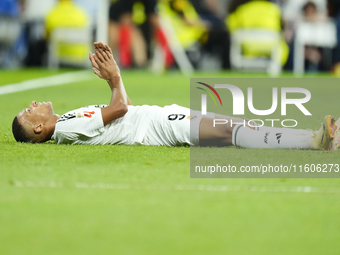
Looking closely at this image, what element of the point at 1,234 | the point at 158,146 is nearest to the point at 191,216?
the point at 1,234

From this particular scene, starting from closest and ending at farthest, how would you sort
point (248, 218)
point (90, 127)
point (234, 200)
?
point (248, 218) < point (234, 200) < point (90, 127)

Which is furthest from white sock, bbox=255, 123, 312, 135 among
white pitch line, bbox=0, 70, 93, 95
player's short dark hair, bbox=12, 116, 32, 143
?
white pitch line, bbox=0, 70, 93, 95

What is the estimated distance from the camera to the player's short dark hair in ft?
15.6

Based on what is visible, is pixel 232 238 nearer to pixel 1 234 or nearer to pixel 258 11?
pixel 1 234

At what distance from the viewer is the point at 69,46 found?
15.2m

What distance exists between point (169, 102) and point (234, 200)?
5.32 metres

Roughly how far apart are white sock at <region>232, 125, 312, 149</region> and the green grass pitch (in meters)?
0.08

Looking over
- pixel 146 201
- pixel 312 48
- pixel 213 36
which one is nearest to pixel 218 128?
pixel 146 201

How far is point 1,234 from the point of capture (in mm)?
2727

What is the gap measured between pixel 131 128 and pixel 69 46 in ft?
35.9

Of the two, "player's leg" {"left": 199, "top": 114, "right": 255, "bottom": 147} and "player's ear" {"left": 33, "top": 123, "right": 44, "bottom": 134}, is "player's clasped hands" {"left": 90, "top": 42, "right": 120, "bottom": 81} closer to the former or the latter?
"player's ear" {"left": 33, "top": 123, "right": 44, "bottom": 134}

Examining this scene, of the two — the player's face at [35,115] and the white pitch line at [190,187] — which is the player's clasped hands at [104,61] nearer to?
the player's face at [35,115]

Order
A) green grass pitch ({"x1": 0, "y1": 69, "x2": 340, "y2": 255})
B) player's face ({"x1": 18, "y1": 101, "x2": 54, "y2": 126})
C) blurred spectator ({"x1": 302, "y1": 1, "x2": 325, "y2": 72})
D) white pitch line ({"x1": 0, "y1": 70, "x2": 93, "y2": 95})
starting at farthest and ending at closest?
blurred spectator ({"x1": 302, "y1": 1, "x2": 325, "y2": 72}), white pitch line ({"x1": 0, "y1": 70, "x2": 93, "y2": 95}), player's face ({"x1": 18, "y1": 101, "x2": 54, "y2": 126}), green grass pitch ({"x1": 0, "y1": 69, "x2": 340, "y2": 255})

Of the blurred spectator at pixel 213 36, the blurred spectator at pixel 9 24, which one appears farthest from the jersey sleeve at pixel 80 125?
the blurred spectator at pixel 213 36
